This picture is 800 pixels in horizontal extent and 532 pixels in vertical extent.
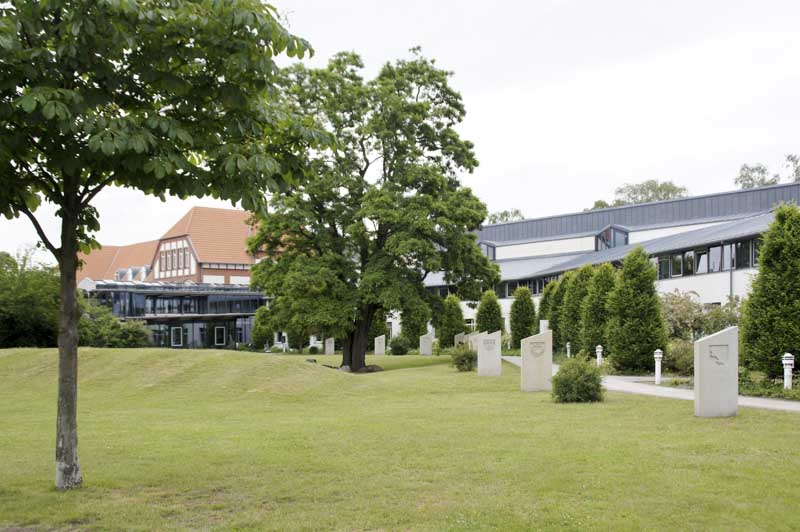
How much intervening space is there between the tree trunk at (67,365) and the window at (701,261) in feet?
117

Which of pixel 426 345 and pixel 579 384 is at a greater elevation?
pixel 579 384

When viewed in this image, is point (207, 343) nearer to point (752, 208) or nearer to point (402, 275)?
point (402, 275)

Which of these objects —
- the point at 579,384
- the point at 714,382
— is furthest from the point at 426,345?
the point at 714,382

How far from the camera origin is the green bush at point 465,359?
3089 cm

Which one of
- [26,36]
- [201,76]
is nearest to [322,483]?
[201,76]

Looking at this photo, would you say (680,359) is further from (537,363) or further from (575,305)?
(575,305)

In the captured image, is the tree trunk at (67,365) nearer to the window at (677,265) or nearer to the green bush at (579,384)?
the green bush at (579,384)

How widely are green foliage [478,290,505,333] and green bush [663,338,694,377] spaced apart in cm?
2294

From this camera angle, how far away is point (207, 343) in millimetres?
65562

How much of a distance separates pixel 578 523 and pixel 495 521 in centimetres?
70

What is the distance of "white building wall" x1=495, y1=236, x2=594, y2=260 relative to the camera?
67375 mm

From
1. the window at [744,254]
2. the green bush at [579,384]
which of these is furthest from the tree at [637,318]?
the window at [744,254]

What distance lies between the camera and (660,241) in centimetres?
5081

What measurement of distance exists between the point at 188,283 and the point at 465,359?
39.2 metres
